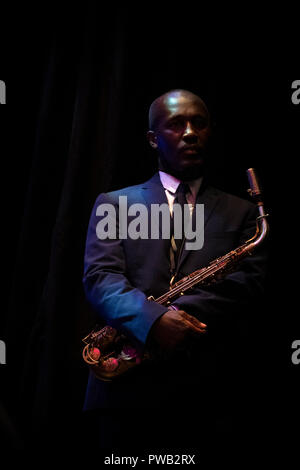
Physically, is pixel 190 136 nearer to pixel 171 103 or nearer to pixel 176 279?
pixel 171 103

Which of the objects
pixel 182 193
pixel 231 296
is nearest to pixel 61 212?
pixel 182 193

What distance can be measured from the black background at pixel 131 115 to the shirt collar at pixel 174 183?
21.3 inches

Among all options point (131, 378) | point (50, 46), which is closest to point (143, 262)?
point (131, 378)

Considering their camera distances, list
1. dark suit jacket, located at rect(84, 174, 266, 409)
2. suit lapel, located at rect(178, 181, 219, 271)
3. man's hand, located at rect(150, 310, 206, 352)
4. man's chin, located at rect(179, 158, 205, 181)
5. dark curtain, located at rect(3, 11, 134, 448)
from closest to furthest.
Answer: man's hand, located at rect(150, 310, 206, 352) < dark suit jacket, located at rect(84, 174, 266, 409) < suit lapel, located at rect(178, 181, 219, 271) < man's chin, located at rect(179, 158, 205, 181) < dark curtain, located at rect(3, 11, 134, 448)

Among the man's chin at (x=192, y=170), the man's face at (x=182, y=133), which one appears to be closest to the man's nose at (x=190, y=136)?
the man's face at (x=182, y=133)

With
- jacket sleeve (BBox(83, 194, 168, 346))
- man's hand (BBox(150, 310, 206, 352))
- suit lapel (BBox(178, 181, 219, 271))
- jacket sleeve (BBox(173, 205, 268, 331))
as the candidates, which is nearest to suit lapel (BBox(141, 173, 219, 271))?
suit lapel (BBox(178, 181, 219, 271))

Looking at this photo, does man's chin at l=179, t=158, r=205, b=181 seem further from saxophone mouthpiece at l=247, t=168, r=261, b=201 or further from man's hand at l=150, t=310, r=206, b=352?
man's hand at l=150, t=310, r=206, b=352

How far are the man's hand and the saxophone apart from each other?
163 millimetres

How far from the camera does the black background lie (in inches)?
105

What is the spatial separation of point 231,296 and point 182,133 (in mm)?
840

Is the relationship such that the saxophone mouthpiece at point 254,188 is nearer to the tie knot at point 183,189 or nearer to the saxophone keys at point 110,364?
the tie knot at point 183,189

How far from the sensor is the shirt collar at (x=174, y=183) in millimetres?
2230

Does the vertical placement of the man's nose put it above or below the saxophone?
above
